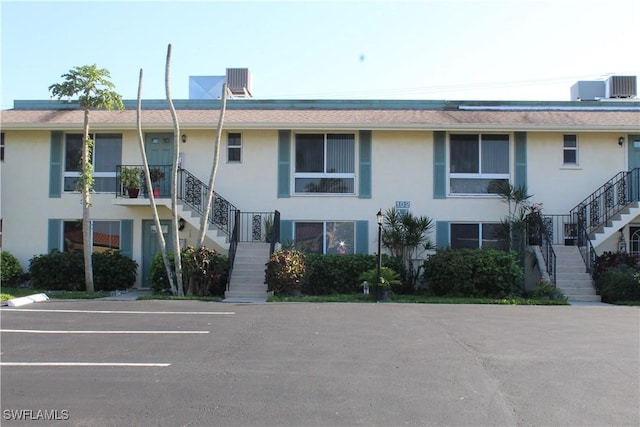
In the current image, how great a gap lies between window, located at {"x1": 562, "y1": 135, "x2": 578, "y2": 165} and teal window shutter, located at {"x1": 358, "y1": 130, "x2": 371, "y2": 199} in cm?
630

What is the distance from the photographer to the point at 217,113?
18422 millimetres

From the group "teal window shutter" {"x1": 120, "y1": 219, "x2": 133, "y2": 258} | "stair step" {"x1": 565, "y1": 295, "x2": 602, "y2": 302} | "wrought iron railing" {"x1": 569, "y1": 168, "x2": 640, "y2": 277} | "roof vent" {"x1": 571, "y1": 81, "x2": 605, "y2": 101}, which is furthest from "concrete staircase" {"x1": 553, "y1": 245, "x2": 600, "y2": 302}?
"teal window shutter" {"x1": 120, "y1": 219, "x2": 133, "y2": 258}

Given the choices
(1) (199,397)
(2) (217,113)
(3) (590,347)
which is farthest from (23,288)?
(3) (590,347)

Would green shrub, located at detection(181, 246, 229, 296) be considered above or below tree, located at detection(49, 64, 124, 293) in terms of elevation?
below

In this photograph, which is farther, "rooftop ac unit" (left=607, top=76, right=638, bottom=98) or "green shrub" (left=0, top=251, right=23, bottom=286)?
"rooftop ac unit" (left=607, top=76, right=638, bottom=98)

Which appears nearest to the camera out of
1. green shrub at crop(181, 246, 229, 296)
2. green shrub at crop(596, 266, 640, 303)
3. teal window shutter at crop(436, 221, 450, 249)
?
green shrub at crop(596, 266, 640, 303)

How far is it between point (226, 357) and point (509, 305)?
8885 mm

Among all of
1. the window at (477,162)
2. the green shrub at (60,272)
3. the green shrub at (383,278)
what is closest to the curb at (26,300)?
the green shrub at (60,272)

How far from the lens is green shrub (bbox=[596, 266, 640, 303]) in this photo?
561 inches

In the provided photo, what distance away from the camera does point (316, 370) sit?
672cm

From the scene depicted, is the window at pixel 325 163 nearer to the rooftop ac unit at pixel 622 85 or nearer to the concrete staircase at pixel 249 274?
the concrete staircase at pixel 249 274

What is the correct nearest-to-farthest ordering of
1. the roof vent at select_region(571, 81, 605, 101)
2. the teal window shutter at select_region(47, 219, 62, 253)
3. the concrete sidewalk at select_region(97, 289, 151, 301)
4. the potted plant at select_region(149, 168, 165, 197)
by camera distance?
the concrete sidewalk at select_region(97, 289, 151, 301) → the potted plant at select_region(149, 168, 165, 197) → the teal window shutter at select_region(47, 219, 62, 253) → the roof vent at select_region(571, 81, 605, 101)

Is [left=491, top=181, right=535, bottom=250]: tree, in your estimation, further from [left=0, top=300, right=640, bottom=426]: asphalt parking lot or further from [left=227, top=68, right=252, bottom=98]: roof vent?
[left=227, top=68, right=252, bottom=98]: roof vent

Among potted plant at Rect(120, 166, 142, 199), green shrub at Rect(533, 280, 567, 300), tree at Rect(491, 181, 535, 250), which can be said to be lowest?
green shrub at Rect(533, 280, 567, 300)
